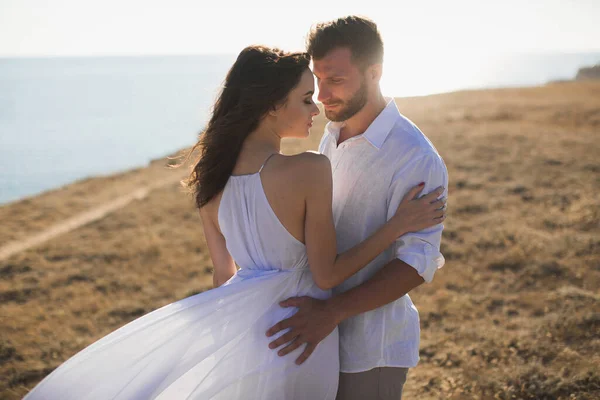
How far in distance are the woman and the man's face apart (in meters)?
0.24

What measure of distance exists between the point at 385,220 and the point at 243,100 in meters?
0.82

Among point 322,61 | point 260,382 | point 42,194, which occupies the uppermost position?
point 322,61

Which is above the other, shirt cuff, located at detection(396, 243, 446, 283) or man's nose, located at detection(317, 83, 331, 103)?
man's nose, located at detection(317, 83, 331, 103)

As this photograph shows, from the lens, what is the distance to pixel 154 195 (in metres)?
12.5

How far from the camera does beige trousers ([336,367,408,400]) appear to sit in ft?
7.66

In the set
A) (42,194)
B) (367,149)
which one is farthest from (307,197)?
(42,194)

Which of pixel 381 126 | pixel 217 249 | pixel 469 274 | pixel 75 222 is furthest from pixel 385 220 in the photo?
pixel 75 222

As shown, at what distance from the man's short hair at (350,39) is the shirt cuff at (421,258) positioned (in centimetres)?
89

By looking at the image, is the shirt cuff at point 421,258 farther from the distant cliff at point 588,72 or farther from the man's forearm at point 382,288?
the distant cliff at point 588,72

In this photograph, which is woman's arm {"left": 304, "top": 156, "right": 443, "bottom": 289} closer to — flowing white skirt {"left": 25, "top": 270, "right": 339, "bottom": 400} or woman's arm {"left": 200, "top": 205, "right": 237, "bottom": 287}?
flowing white skirt {"left": 25, "top": 270, "right": 339, "bottom": 400}

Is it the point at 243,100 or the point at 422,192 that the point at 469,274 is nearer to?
the point at 422,192

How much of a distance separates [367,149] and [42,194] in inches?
581

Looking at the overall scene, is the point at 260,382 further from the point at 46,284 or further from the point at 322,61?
the point at 46,284

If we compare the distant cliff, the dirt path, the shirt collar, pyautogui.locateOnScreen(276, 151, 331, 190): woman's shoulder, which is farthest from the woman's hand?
the distant cliff
